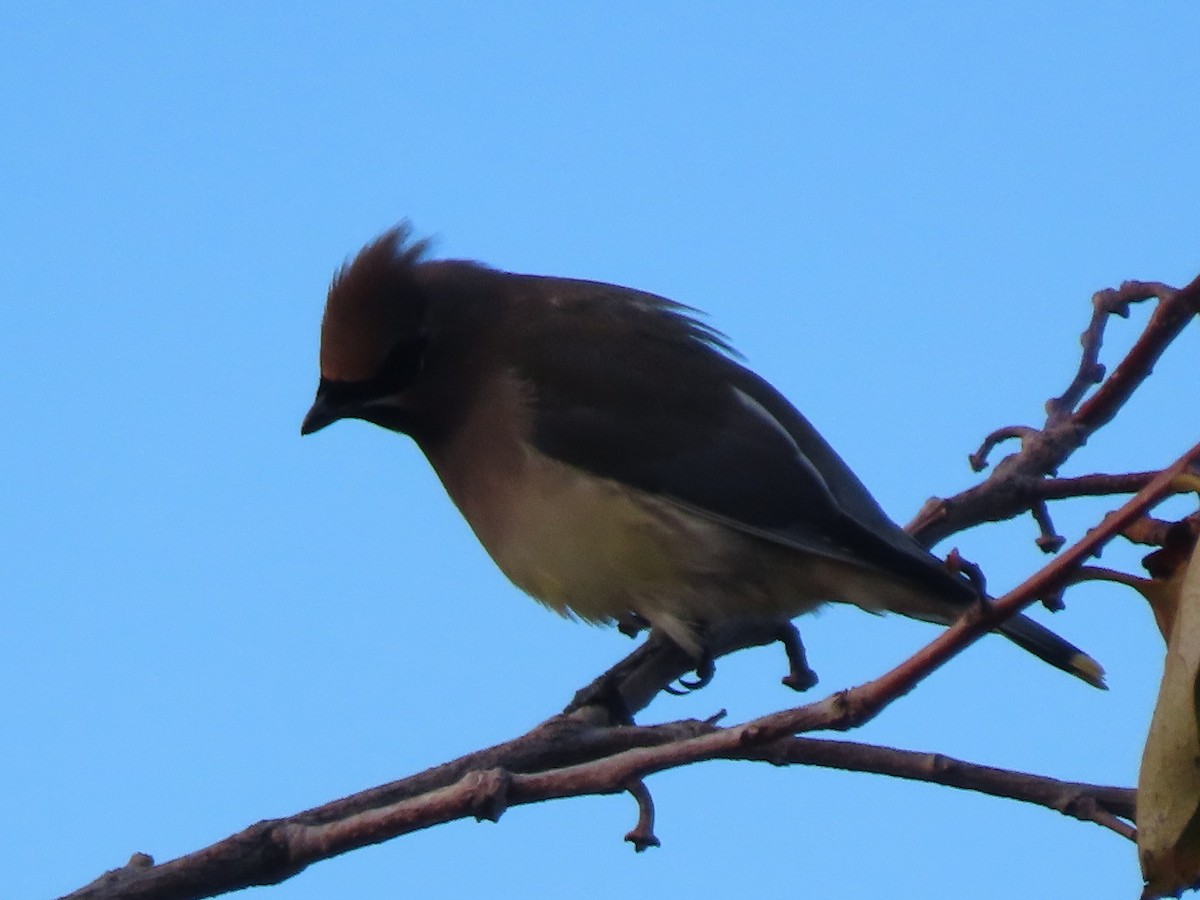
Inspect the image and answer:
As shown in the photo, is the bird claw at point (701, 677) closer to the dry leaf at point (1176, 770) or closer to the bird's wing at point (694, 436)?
the bird's wing at point (694, 436)

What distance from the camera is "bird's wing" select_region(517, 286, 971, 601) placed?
178 inches

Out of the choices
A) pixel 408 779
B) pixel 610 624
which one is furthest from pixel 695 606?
pixel 408 779

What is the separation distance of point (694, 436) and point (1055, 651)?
46.1 inches

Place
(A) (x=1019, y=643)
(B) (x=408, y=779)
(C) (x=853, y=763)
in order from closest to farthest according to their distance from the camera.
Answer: (C) (x=853, y=763) < (B) (x=408, y=779) < (A) (x=1019, y=643)

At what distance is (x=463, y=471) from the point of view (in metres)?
4.85

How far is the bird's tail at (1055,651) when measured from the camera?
403 cm

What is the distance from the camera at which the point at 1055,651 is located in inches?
160

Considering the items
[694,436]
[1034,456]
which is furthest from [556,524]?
[1034,456]

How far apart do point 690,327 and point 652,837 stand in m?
3.20

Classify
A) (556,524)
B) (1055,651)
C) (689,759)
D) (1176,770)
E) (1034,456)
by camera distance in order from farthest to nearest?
(556,524) → (1034,456) → (1055,651) → (689,759) → (1176,770)

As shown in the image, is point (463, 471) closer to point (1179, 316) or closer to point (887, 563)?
point (887, 563)

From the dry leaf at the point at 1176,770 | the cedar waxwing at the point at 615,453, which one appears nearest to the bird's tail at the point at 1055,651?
the cedar waxwing at the point at 615,453

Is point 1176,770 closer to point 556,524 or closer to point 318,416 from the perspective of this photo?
point 556,524

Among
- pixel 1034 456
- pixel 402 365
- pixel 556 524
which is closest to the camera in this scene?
pixel 1034 456
